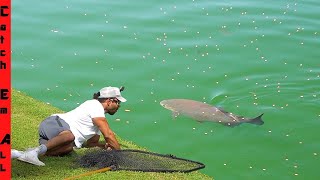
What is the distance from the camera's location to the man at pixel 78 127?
7633 millimetres

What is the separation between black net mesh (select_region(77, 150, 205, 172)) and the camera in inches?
311

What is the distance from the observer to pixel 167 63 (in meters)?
13.7

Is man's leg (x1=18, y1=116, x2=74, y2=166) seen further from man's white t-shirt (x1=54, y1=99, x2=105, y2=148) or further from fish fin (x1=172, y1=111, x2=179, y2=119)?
fish fin (x1=172, y1=111, x2=179, y2=119)

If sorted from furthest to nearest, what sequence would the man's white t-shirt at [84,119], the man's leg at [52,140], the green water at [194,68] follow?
the green water at [194,68], the man's white t-shirt at [84,119], the man's leg at [52,140]

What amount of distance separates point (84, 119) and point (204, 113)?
3.97 meters

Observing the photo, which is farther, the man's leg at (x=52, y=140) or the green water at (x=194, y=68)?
the green water at (x=194, y=68)

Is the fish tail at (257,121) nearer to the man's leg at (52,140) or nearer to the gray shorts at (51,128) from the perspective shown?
the man's leg at (52,140)

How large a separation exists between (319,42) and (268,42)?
1.32 meters

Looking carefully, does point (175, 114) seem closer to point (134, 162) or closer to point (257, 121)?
point (257, 121)

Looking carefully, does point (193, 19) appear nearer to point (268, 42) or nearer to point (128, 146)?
point (268, 42)

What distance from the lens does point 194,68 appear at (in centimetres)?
1354

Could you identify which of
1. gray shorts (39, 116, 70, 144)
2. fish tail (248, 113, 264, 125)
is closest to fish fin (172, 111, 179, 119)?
fish tail (248, 113, 264, 125)

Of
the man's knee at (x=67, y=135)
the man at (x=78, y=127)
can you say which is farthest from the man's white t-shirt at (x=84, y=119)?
the man's knee at (x=67, y=135)

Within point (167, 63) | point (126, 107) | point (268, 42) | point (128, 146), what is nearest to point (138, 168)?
point (128, 146)
